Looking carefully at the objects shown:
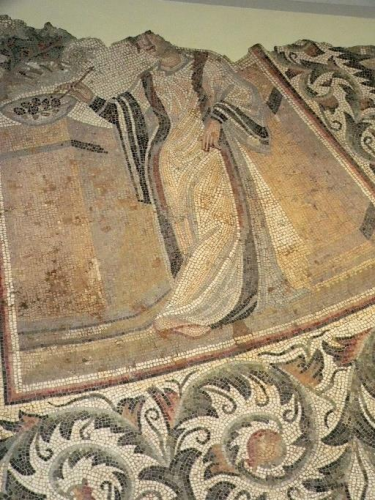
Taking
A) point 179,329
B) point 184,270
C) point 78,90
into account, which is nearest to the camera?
point 179,329

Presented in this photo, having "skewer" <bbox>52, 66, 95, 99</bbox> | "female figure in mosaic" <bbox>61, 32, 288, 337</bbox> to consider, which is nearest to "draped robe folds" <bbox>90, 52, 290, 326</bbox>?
"female figure in mosaic" <bbox>61, 32, 288, 337</bbox>

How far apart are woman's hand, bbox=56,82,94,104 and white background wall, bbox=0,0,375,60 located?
29cm

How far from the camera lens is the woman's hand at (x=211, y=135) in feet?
14.6

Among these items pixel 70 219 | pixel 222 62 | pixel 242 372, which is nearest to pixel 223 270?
pixel 242 372

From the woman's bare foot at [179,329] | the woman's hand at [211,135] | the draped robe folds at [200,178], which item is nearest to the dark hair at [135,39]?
the draped robe folds at [200,178]

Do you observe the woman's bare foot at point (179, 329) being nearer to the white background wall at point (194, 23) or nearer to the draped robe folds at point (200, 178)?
the draped robe folds at point (200, 178)

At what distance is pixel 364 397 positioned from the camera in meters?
4.07

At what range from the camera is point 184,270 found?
4.28 meters

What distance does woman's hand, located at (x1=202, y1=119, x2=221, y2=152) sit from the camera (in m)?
4.46

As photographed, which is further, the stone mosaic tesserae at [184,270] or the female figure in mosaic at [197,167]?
the female figure in mosaic at [197,167]

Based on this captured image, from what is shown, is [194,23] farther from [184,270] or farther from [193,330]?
[193,330]

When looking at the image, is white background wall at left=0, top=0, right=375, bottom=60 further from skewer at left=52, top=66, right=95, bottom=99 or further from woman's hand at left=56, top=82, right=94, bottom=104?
woman's hand at left=56, top=82, right=94, bottom=104

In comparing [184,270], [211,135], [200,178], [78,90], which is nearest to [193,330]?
[184,270]

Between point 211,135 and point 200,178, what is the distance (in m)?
0.25
